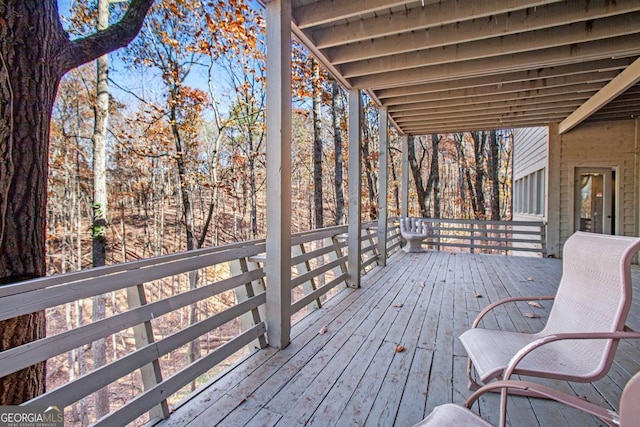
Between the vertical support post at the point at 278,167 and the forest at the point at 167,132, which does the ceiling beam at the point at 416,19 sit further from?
the forest at the point at 167,132

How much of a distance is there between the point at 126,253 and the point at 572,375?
11055 mm

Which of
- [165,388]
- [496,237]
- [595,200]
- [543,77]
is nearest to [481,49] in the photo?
[543,77]

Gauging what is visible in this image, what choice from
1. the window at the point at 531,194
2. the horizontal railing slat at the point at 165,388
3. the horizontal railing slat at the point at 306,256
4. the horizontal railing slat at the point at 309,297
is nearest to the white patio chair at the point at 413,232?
the window at the point at 531,194

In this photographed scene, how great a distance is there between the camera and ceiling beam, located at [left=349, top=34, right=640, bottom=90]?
318 centimetres

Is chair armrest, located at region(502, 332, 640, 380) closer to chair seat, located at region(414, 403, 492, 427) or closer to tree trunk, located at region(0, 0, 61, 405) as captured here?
chair seat, located at region(414, 403, 492, 427)

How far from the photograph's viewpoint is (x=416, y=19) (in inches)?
114

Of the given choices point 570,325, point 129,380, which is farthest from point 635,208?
point 129,380

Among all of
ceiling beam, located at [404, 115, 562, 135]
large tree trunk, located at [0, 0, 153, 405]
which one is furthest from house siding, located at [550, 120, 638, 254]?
large tree trunk, located at [0, 0, 153, 405]

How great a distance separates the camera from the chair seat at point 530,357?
1467 mm

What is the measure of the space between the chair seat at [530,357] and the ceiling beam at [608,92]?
12.3 ft

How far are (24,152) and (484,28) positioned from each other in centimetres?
405

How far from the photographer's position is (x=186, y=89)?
8164 mm

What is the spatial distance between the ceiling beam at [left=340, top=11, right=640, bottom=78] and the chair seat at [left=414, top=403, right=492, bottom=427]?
352 centimetres

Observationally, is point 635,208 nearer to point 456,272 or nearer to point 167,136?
point 456,272
